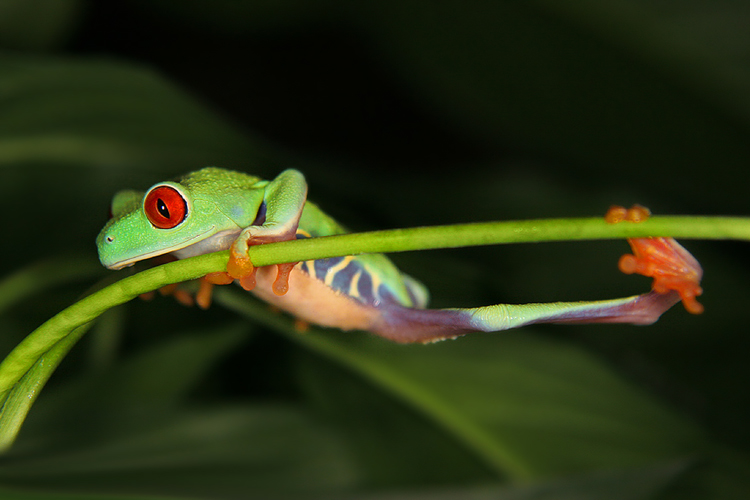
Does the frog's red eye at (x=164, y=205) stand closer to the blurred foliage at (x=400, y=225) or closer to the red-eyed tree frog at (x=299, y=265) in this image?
→ the red-eyed tree frog at (x=299, y=265)

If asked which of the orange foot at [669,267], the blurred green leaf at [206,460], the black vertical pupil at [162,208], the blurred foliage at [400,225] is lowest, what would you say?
the blurred green leaf at [206,460]

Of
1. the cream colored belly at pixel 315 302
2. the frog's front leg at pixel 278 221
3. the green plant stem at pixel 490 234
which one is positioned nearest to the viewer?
the green plant stem at pixel 490 234

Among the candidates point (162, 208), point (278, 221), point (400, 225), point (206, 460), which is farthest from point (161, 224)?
point (400, 225)

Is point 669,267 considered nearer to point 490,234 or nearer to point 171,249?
point 490,234

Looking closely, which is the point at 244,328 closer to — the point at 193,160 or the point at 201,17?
the point at 193,160

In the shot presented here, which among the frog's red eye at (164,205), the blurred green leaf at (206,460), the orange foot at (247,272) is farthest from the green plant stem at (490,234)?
the blurred green leaf at (206,460)

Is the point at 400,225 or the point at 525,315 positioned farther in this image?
the point at 400,225
